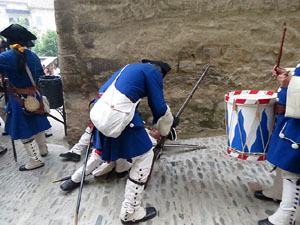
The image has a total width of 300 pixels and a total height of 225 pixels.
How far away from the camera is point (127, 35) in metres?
3.36

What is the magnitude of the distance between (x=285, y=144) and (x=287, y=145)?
0.6 inches

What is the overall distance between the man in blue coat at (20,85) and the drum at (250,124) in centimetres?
250

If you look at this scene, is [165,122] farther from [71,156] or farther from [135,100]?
[71,156]

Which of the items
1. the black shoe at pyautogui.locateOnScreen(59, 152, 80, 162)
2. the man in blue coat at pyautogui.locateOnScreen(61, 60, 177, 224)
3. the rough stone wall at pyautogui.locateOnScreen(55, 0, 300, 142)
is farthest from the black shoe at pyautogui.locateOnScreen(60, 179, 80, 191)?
the rough stone wall at pyautogui.locateOnScreen(55, 0, 300, 142)

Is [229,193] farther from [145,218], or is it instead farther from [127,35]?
[127,35]

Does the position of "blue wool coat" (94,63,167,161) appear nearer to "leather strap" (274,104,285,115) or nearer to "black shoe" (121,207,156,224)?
"black shoe" (121,207,156,224)

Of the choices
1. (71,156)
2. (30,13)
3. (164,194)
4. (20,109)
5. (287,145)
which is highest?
(30,13)

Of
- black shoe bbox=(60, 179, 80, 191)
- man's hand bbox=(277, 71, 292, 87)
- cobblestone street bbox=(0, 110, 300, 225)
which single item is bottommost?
cobblestone street bbox=(0, 110, 300, 225)

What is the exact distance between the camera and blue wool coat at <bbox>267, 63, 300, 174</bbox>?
1.66 metres

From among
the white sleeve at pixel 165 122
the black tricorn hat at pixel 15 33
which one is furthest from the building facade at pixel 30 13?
the white sleeve at pixel 165 122

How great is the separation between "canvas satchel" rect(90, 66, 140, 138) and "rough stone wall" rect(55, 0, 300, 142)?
1770 mm

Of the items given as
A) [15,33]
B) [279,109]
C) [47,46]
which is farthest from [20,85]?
[47,46]

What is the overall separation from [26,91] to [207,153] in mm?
2761

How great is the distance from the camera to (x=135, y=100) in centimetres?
185
